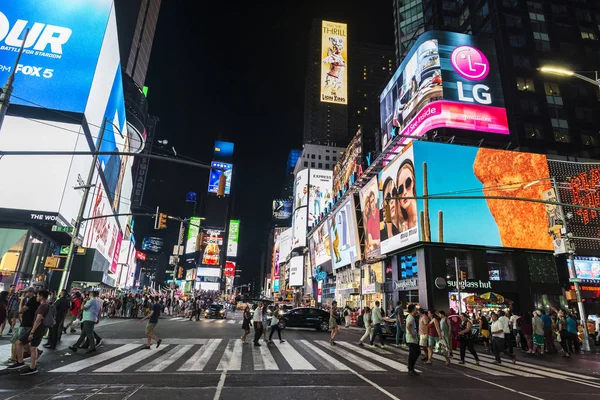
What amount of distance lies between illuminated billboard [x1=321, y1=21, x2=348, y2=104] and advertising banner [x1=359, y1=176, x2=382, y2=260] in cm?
1842

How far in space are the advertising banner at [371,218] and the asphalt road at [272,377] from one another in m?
24.6

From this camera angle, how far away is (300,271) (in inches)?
3575

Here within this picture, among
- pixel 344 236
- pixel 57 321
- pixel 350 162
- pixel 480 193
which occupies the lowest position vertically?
pixel 57 321

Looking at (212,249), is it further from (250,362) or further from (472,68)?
(250,362)

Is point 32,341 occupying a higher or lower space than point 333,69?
lower

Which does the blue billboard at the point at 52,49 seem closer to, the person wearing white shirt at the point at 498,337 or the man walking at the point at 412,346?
the man walking at the point at 412,346

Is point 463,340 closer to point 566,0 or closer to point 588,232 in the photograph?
point 588,232

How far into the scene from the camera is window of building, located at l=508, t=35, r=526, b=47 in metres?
49.2

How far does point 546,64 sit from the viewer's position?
1897 inches

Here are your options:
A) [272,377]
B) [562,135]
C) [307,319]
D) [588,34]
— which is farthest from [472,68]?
[272,377]

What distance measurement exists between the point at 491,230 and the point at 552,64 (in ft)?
109

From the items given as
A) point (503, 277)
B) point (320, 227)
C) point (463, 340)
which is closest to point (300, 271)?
point (320, 227)

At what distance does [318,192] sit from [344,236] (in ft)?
186

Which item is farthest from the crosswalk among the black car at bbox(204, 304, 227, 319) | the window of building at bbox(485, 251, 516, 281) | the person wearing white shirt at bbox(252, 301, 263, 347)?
the black car at bbox(204, 304, 227, 319)
